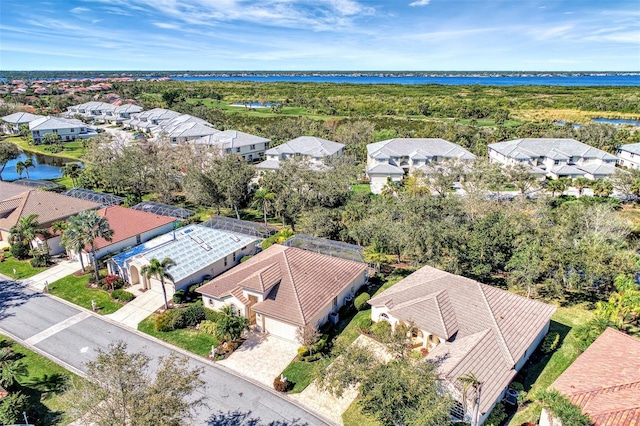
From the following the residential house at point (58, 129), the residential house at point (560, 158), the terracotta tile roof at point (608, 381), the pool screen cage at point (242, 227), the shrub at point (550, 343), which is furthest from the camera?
the residential house at point (58, 129)

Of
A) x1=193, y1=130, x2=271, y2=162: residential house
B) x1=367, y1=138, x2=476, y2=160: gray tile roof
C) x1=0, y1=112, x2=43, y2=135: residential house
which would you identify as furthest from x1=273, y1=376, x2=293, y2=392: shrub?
x1=0, y1=112, x2=43, y2=135: residential house

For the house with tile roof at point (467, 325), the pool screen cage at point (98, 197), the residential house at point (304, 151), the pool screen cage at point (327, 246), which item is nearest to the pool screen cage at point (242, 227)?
the pool screen cage at point (327, 246)

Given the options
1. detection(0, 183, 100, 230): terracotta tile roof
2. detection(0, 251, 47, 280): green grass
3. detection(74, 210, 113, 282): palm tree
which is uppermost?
detection(74, 210, 113, 282): palm tree

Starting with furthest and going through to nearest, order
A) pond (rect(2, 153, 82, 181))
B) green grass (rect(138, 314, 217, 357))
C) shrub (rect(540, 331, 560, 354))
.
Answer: pond (rect(2, 153, 82, 181)) < green grass (rect(138, 314, 217, 357)) < shrub (rect(540, 331, 560, 354))

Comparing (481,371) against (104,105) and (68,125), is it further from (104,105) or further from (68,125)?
(104,105)

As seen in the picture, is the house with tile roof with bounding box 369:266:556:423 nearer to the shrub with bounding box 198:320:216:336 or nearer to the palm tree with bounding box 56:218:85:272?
the shrub with bounding box 198:320:216:336

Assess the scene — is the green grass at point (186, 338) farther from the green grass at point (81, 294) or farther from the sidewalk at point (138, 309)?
the green grass at point (81, 294)

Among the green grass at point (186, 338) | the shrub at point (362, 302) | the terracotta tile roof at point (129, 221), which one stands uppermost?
the terracotta tile roof at point (129, 221)
